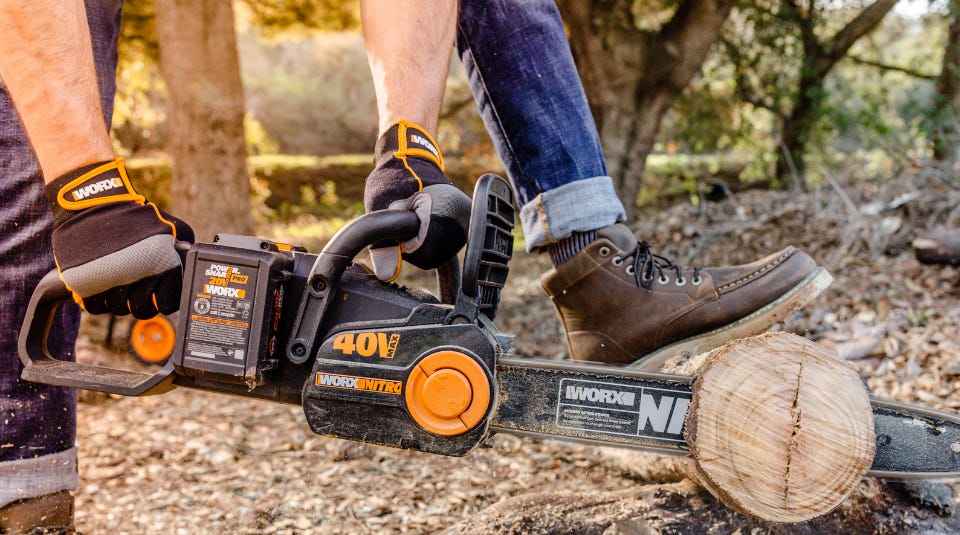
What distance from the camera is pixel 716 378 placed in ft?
4.78

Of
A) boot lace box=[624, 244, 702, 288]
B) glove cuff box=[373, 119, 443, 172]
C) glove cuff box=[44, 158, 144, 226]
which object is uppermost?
glove cuff box=[373, 119, 443, 172]

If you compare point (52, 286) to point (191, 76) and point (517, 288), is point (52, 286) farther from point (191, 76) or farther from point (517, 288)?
point (517, 288)

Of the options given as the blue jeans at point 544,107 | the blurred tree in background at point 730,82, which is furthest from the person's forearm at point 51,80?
the blurred tree in background at point 730,82

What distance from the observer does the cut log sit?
1.42m

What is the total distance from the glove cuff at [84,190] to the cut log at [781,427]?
1294 millimetres

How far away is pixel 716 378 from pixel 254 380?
3.17ft

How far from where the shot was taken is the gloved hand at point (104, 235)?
145 centimetres

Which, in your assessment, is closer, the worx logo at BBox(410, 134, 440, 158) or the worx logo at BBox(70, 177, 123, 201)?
the worx logo at BBox(70, 177, 123, 201)

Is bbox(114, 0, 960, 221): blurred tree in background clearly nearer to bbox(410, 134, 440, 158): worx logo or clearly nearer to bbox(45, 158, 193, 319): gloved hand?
bbox(45, 158, 193, 319): gloved hand

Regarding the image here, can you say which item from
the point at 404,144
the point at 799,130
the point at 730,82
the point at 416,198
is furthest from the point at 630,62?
the point at 416,198

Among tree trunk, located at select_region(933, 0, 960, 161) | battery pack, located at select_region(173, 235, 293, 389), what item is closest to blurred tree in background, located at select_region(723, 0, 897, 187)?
tree trunk, located at select_region(933, 0, 960, 161)

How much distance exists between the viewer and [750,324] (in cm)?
183

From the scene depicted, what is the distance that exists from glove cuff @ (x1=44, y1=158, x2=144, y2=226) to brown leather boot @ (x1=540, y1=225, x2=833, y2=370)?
1.10 meters

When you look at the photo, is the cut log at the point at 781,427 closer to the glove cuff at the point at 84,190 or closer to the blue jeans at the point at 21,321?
the glove cuff at the point at 84,190
